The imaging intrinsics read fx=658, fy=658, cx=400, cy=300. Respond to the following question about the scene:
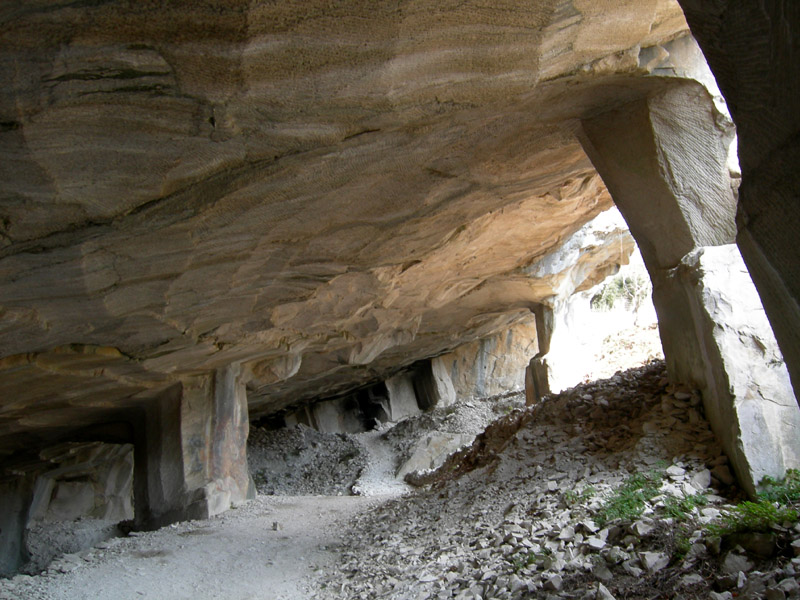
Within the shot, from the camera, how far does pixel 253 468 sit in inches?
518

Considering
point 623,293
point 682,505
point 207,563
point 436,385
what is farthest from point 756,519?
point 623,293

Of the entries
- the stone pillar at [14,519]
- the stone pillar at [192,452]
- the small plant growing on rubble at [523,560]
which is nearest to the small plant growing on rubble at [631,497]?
the small plant growing on rubble at [523,560]

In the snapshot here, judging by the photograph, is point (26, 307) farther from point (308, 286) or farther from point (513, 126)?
point (513, 126)

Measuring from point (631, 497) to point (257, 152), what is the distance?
3.09m

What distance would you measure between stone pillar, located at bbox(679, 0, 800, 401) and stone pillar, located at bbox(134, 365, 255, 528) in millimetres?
7797

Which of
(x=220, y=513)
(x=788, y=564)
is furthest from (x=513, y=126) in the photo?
(x=220, y=513)

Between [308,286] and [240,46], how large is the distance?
Result: 3841mm

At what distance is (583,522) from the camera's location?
3930 millimetres

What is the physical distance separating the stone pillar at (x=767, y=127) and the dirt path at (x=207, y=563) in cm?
371

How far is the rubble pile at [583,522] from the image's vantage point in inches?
124

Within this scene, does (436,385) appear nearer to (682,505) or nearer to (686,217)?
(686,217)

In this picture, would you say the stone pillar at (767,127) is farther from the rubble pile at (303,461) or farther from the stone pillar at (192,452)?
the rubble pile at (303,461)

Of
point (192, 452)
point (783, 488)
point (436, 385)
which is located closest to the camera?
point (783, 488)

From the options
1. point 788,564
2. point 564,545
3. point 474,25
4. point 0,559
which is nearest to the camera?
point 788,564
